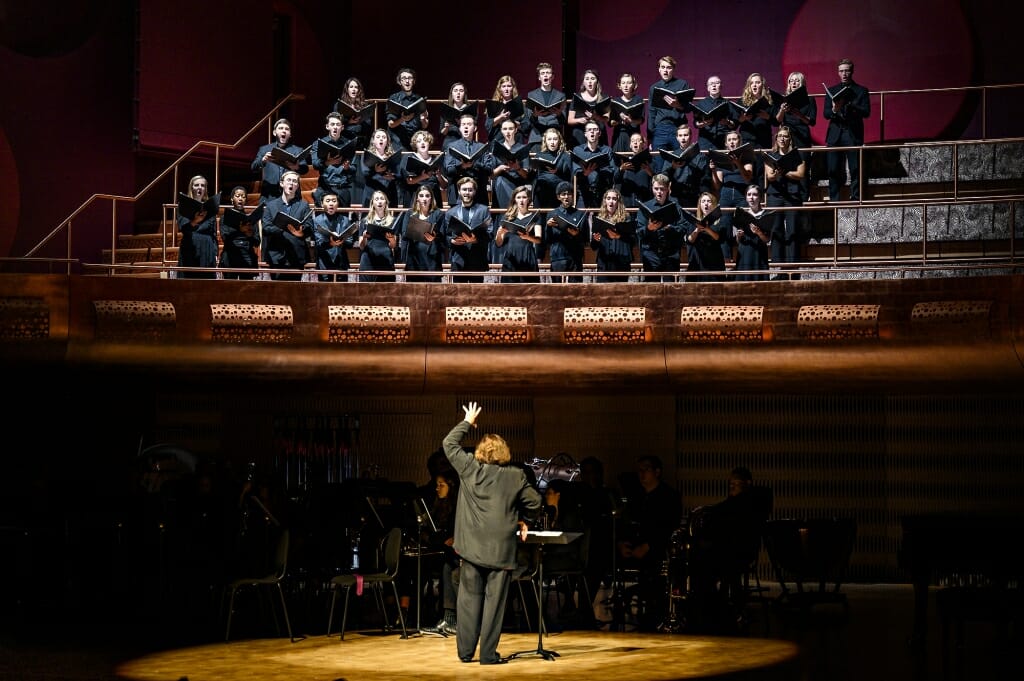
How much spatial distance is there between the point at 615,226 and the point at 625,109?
6.57 feet

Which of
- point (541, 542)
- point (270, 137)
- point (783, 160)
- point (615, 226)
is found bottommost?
point (541, 542)

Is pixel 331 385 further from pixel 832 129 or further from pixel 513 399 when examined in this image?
pixel 832 129

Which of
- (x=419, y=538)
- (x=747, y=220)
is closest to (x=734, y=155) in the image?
(x=747, y=220)

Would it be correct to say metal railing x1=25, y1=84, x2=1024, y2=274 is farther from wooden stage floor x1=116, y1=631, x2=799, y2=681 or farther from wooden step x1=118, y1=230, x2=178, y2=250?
wooden stage floor x1=116, y1=631, x2=799, y2=681

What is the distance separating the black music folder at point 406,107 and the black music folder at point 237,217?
7.73ft

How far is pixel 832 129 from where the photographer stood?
14.4m

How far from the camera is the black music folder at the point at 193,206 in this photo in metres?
13.0

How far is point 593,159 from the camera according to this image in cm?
1336

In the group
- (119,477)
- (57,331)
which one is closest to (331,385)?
(57,331)

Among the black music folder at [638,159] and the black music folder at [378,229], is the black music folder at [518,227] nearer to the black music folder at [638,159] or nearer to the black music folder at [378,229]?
the black music folder at [378,229]

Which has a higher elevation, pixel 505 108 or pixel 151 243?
pixel 505 108

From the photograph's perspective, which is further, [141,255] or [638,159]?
[141,255]

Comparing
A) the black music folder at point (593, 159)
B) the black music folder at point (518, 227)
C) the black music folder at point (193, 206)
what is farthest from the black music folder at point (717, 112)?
the black music folder at point (193, 206)

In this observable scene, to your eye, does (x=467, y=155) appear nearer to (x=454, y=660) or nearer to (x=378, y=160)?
(x=378, y=160)
